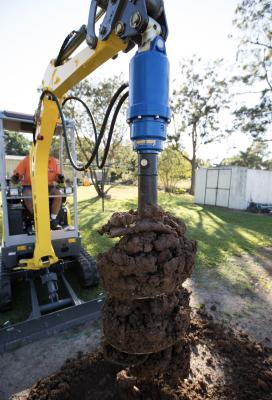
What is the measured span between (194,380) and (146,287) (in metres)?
1.65

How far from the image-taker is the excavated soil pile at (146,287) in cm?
149

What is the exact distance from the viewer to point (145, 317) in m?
1.69

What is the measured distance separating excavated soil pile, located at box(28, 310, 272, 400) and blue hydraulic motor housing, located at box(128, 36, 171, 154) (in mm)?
1686

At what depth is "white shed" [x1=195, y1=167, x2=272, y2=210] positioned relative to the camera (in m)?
15.9

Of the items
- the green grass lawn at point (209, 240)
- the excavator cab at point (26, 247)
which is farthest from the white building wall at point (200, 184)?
the excavator cab at point (26, 247)

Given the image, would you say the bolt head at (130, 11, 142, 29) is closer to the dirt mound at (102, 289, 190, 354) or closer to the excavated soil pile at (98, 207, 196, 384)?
the excavated soil pile at (98, 207, 196, 384)

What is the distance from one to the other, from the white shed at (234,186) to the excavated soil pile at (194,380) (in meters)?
14.1

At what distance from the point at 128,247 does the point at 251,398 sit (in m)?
1.98

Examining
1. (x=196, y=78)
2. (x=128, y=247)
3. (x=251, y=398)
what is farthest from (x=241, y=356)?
(x=196, y=78)

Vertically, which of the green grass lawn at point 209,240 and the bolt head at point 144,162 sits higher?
the bolt head at point 144,162

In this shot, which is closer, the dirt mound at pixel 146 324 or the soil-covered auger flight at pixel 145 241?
the soil-covered auger flight at pixel 145 241

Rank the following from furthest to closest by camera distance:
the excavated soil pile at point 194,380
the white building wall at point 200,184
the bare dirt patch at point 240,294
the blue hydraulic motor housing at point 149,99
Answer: the white building wall at point 200,184 → the bare dirt patch at point 240,294 → the excavated soil pile at point 194,380 → the blue hydraulic motor housing at point 149,99

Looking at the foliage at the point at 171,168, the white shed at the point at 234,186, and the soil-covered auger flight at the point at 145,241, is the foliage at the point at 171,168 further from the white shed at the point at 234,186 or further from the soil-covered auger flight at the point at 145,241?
the soil-covered auger flight at the point at 145,241

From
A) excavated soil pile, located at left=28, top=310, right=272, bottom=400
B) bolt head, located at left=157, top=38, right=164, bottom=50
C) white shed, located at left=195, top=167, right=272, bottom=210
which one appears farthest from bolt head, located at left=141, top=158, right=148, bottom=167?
white shed, located at left=195, top=167, right=272, bottom=210
